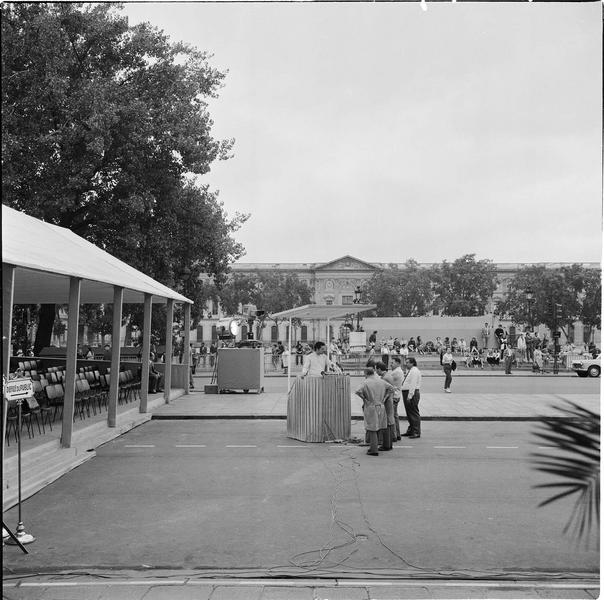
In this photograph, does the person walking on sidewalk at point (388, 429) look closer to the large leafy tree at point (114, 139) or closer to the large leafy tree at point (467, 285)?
the large leafy tree at point (114, 139)

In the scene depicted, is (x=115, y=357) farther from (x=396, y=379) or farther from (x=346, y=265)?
(x=346, y=265)

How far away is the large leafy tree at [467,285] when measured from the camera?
71.1 m

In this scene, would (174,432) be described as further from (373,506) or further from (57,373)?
(373,506)

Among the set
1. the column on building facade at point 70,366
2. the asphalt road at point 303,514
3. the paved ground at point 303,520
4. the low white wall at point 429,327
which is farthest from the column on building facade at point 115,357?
the low white wall at point 429,327

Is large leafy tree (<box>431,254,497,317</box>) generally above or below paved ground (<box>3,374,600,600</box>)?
above

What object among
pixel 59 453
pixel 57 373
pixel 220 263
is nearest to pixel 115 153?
pixel 220 263

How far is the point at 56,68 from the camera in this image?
18625 millimetres

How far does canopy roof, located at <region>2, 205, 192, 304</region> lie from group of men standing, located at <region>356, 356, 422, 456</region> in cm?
475

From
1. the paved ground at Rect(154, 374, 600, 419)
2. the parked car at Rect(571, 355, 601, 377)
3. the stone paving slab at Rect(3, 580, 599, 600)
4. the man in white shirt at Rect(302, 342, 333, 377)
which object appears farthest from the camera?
the parked car at Rect(571, 355, 601, 377)

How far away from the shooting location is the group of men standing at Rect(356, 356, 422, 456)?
35.0 feet

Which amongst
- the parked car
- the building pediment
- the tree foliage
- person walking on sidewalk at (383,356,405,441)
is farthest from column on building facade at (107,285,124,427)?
the building pediment

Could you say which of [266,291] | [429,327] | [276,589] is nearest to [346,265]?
[266,291]

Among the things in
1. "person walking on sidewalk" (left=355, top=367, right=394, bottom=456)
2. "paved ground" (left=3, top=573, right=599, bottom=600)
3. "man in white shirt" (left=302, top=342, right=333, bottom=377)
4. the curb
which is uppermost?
"man in white shirt" (left=302, top=342, right=333, bottom=377)

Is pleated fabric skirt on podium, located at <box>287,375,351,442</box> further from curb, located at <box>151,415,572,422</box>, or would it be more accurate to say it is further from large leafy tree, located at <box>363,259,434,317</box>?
large leafy tree, located at <box>363,259,434,317</box>
